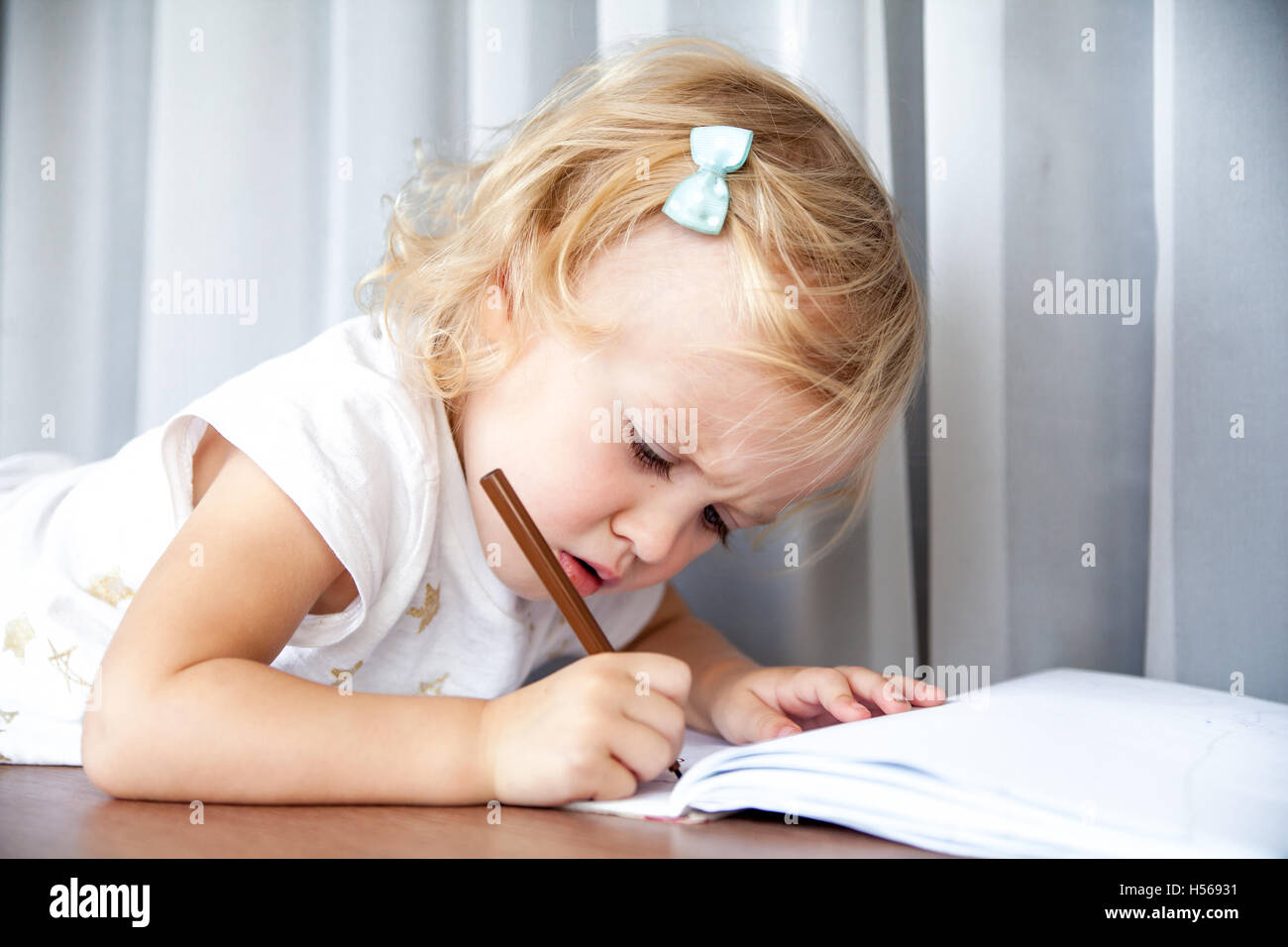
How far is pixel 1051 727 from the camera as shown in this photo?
1.84 feet

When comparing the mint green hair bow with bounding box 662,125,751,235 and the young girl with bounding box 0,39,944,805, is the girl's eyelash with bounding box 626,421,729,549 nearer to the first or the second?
the young girl with bounding box 0,39,944,805

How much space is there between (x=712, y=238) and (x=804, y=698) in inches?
13.7

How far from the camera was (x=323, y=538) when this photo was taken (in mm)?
617

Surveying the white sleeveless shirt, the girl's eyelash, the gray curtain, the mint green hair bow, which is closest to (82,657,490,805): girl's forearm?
the white sleeveless shirt

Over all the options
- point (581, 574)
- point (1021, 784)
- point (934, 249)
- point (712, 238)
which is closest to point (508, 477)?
point (581, 574)

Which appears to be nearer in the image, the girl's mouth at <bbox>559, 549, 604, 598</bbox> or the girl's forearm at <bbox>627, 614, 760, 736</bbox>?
the girl's mouth at <bbox>559, 549, 604, 598</bbox>

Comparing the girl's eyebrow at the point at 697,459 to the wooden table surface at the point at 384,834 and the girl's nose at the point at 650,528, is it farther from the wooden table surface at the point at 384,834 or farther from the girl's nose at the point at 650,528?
the wooden table surface at the point at 384,834

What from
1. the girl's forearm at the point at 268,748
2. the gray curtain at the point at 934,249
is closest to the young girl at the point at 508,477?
the girl's forearm at the point at 268,748

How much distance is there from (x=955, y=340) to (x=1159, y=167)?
0.23 metres

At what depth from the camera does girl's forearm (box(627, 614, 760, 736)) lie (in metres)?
0.83

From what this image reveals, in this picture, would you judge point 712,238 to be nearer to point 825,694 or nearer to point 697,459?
point 697,459

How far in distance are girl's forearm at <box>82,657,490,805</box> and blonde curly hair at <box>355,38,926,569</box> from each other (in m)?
0.28

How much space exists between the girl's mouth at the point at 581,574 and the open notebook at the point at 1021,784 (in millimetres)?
167

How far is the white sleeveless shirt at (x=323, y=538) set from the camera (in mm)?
646
